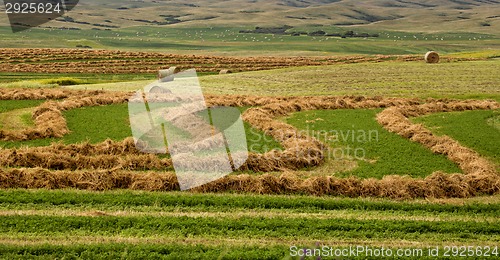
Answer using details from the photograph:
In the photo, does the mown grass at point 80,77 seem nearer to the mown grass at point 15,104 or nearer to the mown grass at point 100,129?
the mown grass at point 15,104

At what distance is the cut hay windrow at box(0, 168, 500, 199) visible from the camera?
57.5 feet

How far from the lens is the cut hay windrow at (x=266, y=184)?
17.5m

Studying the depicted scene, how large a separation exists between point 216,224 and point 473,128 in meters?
18.5

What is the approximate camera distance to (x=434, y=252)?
42.5 feet

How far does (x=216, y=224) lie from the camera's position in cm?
1441

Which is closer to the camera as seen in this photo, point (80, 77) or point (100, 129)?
point (100, 129)

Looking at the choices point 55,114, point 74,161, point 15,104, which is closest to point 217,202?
point 74,161

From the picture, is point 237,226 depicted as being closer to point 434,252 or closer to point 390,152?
point 434,252

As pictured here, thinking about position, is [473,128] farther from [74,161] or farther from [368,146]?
[74,161]

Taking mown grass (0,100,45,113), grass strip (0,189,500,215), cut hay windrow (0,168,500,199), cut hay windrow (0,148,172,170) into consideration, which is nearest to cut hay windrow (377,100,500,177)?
cut hay windrow (0,168,500,199)

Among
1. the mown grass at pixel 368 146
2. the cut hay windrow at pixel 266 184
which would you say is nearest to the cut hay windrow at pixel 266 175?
the cut hay windrow at pixel 266 184

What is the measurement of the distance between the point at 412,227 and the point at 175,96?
77.3ft

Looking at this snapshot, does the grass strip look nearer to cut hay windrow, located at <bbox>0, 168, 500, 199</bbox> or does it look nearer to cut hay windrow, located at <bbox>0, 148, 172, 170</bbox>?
cut hay windrow, located at <bbox>0, 168, 500, 199</bbox>

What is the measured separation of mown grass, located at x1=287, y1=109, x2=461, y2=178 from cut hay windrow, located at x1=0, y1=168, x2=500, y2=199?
1.42 metres
